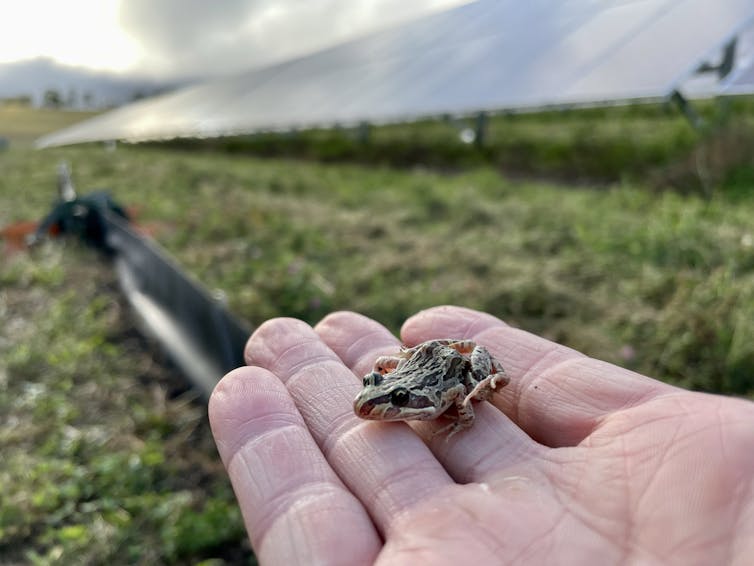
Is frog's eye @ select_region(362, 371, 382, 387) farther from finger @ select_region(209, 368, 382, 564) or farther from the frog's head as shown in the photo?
finger @ select_region(209, 368, 382, 564)

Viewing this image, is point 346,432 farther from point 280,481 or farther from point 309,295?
point 309,295

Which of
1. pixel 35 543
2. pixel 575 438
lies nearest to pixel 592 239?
pixel 575 438

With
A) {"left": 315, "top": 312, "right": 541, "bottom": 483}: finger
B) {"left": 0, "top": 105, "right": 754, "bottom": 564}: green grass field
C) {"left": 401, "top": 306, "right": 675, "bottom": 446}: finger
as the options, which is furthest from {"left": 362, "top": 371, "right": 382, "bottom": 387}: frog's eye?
{"left": 0, "top": 105, "right": 754, "bottom": 564}: green grass field

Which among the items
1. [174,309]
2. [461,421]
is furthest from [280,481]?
[174,309]

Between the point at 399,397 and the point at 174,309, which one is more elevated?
the point at 399,397

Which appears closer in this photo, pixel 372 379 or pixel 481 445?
pixel 481 445

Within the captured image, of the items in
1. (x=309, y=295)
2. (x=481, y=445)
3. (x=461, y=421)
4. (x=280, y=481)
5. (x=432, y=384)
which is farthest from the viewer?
(x=309, y=295)

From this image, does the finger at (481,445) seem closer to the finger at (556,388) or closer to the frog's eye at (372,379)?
the finger at (556,388)
